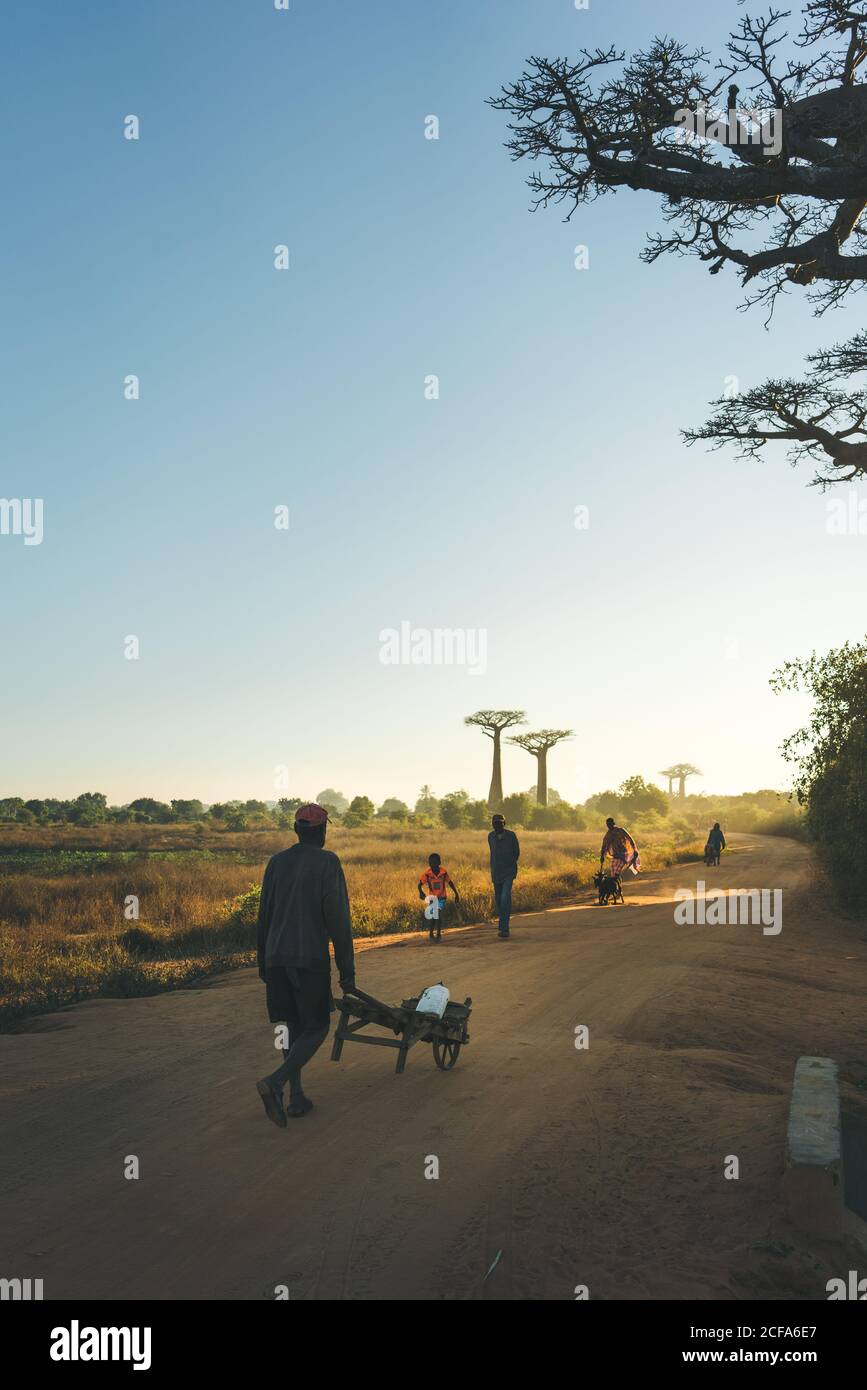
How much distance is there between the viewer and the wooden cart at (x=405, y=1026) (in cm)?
661

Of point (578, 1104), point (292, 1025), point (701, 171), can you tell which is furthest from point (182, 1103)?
point (701, 171)

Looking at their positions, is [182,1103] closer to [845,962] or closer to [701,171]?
[701,171]

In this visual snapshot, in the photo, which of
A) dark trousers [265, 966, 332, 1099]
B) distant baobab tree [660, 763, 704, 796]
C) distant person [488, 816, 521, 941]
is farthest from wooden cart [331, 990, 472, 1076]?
distant baobab tree [660, 763, 704, 796]

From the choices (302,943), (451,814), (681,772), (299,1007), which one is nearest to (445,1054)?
(299,1007)

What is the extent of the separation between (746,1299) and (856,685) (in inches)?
680

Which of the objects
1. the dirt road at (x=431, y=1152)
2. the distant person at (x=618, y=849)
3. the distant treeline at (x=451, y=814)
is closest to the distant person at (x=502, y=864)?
the dirt road at (x=431, y=1152)

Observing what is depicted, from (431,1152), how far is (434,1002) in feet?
5.24

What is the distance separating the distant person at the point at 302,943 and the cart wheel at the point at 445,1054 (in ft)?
4.42

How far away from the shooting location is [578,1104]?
632cm

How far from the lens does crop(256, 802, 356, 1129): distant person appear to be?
19.2ft

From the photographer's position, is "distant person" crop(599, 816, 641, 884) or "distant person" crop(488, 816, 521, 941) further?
"distant person" crop(599, 816, 641, 884)

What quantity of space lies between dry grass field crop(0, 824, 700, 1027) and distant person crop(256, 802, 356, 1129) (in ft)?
16.3

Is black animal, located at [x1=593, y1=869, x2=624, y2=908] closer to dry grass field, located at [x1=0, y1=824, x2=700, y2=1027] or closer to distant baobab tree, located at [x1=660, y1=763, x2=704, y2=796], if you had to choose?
dry grass field, located at [x1=0, y1=824, x2=700, y2=1027]

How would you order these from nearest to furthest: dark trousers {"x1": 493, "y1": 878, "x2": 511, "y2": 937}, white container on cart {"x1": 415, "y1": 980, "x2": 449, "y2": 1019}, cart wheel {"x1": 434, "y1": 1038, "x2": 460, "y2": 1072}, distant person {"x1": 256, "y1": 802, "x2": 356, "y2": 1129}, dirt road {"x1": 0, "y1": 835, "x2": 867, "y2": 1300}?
dirt road {"x1": 0, "y1": 835, "x2": 867, "y2": 1300}
distant person {"x1": 256, "y1": 802, "x2": 356, "y2": 1129}
white container on cart {"x1": 415, "y1": 980, "x2": 449, "y2": 1019}
cart wheel {"x1": 434, "y1": 1038, "x2": 460, "y2": 1072}
dark trousers {"x1": 493, "y1": 878, "x2": 511, "y2": 937}
